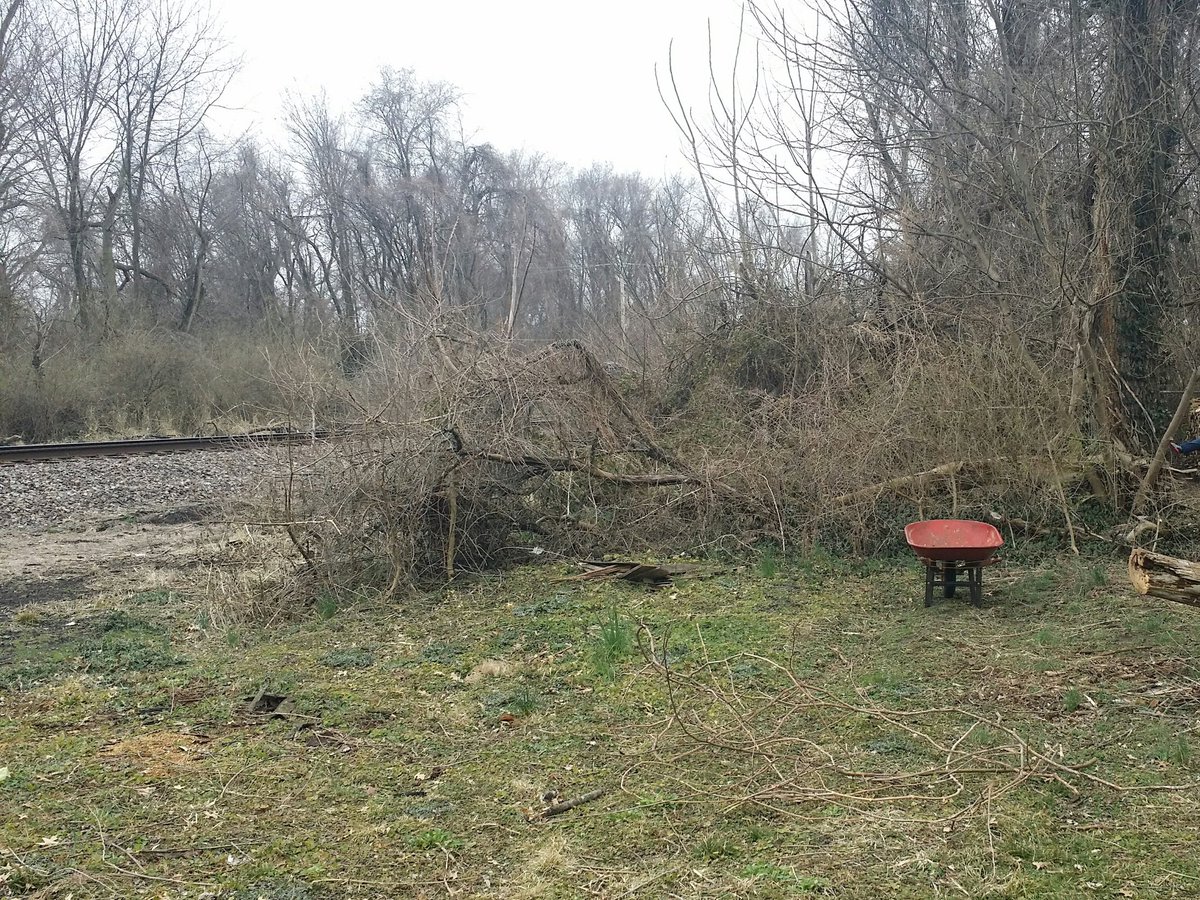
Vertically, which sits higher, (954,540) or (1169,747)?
(954,540)

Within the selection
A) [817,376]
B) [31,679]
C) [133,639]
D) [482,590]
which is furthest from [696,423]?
[31,679]

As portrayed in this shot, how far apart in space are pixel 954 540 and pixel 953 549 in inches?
12.9

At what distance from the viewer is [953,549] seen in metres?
7.72

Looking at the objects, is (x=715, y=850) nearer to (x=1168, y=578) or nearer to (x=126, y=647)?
(x=1168, y=578)

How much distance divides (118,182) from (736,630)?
30633 mm

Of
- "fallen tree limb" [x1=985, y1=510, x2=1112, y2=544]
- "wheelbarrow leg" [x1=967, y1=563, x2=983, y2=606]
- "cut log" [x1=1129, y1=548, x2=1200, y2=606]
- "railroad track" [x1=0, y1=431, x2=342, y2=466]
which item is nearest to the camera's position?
"cut log" [x1=1129, y1=548, x2=1200, y2=606]

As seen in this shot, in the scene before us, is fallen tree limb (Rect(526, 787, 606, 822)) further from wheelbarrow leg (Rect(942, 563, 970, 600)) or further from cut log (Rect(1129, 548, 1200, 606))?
wheelbarrow leg (Rect(942, 563, 970, 600))

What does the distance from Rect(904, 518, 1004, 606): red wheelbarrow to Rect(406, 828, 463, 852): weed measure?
4.73 metres

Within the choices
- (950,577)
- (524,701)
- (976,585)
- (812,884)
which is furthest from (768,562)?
(812,884)

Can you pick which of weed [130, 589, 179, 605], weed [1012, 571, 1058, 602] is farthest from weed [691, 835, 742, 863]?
weed [130, 589, 179, 605]

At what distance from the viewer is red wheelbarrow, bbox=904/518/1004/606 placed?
7.74 meters

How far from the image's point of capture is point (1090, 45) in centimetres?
1075

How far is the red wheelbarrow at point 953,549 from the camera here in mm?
7742

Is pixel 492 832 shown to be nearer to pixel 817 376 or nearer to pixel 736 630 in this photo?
pixel 736 630
